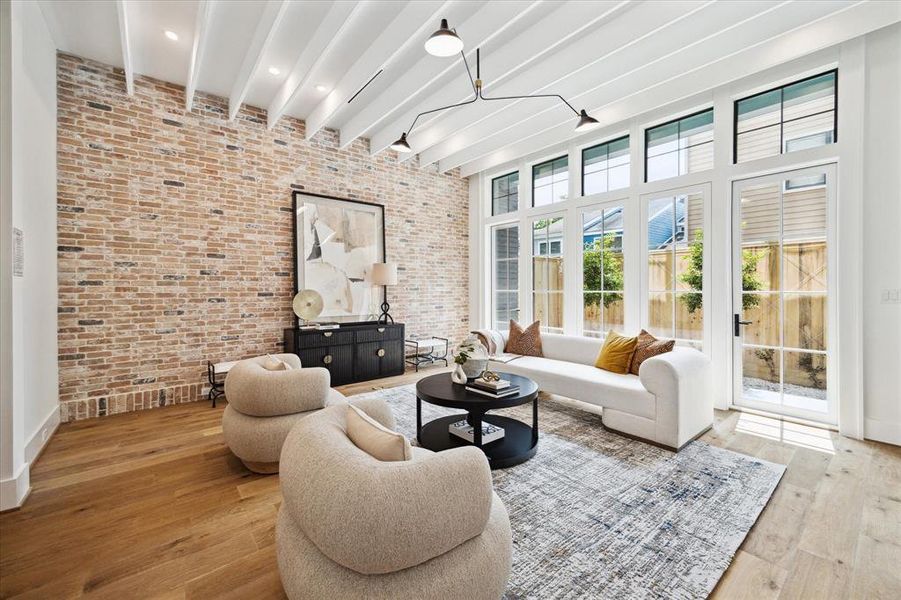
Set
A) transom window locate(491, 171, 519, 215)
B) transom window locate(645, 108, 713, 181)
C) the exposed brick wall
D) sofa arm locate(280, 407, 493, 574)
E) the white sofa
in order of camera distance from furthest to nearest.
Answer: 1. transom window locate(491, 171, 519, 215)
2. transom window locate(645, 108, 713, 181)
3. the exposed brick wall
4. the white sofa
5. sofa arm locate(280, 407, 493, 574)

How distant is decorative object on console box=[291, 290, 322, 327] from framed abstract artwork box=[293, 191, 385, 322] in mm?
177

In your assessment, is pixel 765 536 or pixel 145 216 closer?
pixel 765 536

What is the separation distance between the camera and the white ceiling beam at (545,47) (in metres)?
2.75

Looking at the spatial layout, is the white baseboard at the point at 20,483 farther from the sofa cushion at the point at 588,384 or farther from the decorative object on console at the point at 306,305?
the sofa cushion at the point at 588,384

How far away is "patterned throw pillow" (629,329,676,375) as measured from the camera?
11.1ft

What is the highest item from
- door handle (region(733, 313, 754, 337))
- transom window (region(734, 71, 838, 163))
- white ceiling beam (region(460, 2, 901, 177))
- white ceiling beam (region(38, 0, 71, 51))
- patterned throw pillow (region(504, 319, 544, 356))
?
white ceiling beam (region(38, 0, 71, 51))

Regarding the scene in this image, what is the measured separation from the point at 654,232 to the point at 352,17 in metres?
3.62

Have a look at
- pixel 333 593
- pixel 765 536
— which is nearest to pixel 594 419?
pixel 765 536

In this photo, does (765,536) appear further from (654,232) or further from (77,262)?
(77,262)

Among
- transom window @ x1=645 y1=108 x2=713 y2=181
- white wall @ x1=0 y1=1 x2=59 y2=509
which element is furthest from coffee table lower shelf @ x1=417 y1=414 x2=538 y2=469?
transom window @ x1=645 y1=108 x2=713 y2=181

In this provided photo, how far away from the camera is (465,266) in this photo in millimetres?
6727

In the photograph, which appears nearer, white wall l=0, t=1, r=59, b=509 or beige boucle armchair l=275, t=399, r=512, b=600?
beige boucle armchair l=275, t=399, r=512, b=600

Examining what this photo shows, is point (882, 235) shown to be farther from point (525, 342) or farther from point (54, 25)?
point (54, 25)

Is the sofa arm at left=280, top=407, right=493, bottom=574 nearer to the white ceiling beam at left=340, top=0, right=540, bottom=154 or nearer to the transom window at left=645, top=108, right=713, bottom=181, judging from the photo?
the white ceiling beam at left=340, top=0, right=540, bottom=154
